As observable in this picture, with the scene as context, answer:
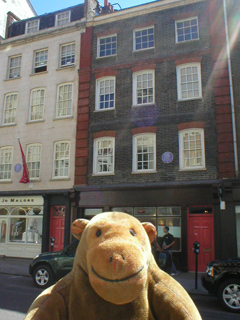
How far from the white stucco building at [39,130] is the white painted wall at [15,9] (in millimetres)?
3519

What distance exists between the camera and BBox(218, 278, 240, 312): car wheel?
7207 millimetres

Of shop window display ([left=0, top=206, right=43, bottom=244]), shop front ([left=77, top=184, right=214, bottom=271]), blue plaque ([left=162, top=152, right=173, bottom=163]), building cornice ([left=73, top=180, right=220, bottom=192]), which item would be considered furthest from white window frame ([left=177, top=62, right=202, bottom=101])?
shop window display ([left=0, top=206, right=43, bottom=244])

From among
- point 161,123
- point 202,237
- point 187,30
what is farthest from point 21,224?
point 187,30

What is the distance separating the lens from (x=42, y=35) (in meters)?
19.0

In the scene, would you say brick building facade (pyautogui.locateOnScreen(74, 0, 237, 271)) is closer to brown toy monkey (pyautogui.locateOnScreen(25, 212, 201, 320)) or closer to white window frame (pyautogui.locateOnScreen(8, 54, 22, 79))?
white window frame (pyautogui.locateOnScreen(8, 54, 22, 79))

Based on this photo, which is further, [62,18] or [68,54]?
[62,18]

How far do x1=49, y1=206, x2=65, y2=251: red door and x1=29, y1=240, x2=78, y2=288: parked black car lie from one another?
6.15 m

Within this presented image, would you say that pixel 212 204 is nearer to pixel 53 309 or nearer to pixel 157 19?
pixel 157 19

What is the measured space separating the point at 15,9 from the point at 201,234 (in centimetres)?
2202

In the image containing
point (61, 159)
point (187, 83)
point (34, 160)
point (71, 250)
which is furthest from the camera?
point (34, 160)

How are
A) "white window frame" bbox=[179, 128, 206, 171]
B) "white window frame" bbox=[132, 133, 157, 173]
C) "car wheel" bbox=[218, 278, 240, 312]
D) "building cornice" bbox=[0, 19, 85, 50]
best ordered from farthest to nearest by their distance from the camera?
"building cornice" bbox=[0, 19, 85, 50], "white window frame" bbox=[132, 133, 157, 173], "white window frame" bbox=[179, 128, 206, 171], "car wheel" bbox=[218, 278, 240, 312]

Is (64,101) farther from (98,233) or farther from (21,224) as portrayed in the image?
(98,233)

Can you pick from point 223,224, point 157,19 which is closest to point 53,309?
point 223,224

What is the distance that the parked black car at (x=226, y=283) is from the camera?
7242 mm
